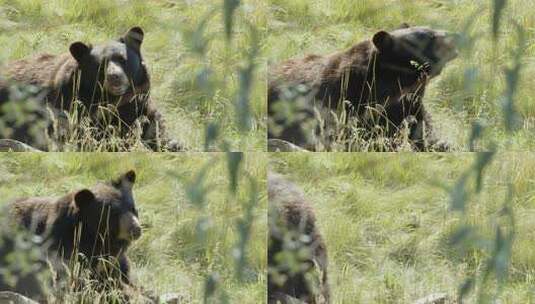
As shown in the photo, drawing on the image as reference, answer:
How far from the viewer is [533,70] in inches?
354

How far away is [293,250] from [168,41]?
180cm

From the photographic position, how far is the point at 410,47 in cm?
876

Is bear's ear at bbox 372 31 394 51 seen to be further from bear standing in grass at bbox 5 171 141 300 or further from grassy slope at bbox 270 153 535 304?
bear standing in grass at bbox 5 171 141 300

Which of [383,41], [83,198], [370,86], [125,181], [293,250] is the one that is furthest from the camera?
[383,41]

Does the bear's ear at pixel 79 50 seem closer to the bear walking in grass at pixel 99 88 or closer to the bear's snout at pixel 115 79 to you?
the bear walking in grass at pixel 99 88

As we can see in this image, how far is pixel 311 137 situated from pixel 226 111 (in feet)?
1.93

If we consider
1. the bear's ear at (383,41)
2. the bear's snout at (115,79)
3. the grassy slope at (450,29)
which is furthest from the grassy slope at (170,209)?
the bear's ear at (383,41)

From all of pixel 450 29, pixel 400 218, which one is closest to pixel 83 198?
pixel 400 218

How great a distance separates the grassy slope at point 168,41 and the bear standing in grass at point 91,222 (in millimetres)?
578

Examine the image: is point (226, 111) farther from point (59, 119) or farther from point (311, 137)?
point (59, 119)

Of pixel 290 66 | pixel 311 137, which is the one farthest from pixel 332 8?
pixel 311 137

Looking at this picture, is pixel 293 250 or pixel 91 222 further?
pixel 91 222

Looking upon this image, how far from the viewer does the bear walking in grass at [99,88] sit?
330 inches

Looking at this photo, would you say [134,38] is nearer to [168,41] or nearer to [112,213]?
[168,41]
